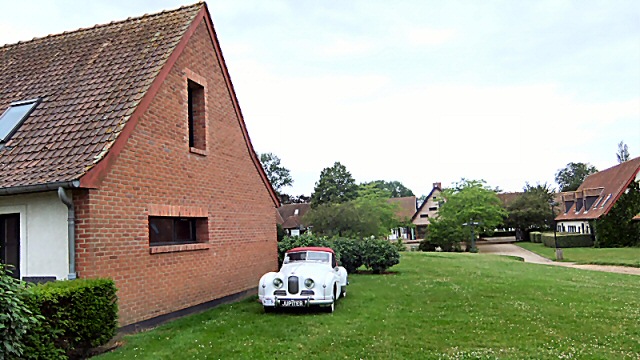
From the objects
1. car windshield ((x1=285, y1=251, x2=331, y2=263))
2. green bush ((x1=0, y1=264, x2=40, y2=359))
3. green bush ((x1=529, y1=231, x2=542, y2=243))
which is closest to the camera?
green bush ((x1=0, y1=264, x2=40, y2=359))

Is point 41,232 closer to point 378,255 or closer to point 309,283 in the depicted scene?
point 309,283

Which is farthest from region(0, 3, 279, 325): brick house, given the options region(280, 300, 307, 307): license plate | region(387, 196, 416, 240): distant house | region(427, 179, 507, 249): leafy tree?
region(387, 196, 416, 240): distant house

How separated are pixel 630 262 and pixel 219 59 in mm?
25910

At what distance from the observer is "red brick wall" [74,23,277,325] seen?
839cm

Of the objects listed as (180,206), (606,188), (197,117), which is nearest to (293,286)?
(180,206)

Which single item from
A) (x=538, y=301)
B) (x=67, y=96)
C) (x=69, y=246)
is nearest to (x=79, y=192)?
(x=69, y=246)

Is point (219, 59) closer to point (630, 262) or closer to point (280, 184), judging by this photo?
point (630, 262)

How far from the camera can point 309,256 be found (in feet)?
41.0

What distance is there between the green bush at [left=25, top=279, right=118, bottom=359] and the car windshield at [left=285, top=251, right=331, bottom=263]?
559 cm

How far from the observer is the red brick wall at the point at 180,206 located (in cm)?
839

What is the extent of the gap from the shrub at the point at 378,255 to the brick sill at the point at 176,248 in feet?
28.8

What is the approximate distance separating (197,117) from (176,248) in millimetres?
3308

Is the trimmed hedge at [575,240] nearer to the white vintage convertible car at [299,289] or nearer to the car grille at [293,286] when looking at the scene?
the white vintage convertible car at [299,289]

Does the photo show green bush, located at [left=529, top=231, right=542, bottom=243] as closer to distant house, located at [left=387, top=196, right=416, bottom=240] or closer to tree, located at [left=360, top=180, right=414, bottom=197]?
distant house, located at [left=387, top=196, right=416, bottom=240]
